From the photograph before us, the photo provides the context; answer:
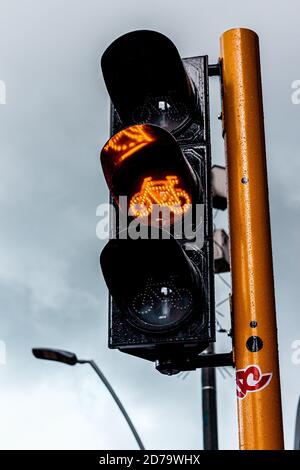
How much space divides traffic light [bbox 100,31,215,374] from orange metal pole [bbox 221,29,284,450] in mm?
106

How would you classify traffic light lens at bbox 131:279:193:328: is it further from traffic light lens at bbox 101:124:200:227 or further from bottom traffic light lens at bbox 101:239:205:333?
traffic light lens at bbox 101:124:200:227

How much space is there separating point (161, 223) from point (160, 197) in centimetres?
10

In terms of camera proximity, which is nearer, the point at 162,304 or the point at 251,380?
the point at 251,380

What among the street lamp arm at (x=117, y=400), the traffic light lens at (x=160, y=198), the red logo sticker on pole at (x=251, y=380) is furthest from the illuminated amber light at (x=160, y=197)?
the street lamp arm at (x=117, y=400)

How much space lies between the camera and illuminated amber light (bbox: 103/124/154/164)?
134 inches

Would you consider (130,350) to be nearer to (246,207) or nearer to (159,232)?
(159,232)

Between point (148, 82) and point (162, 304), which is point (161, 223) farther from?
point (148, 82)

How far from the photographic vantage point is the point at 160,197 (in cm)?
347

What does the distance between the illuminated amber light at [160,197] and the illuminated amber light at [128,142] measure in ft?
0.44

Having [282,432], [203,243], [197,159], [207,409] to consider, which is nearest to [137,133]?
[197,159]

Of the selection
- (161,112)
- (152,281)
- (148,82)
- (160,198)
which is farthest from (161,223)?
(148,82)

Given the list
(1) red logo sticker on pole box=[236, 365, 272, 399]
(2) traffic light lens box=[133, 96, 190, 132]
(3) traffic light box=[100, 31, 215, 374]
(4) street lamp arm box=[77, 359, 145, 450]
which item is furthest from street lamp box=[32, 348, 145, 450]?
(1) red logo sticker on pole box=[236, 365, 272, 399]

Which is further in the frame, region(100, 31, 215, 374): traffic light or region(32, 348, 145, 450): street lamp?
region(32, 348, 145, 450): street lamp

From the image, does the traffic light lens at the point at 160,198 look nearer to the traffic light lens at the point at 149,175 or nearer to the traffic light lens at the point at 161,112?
the traffic light lens at the point at 149,175
